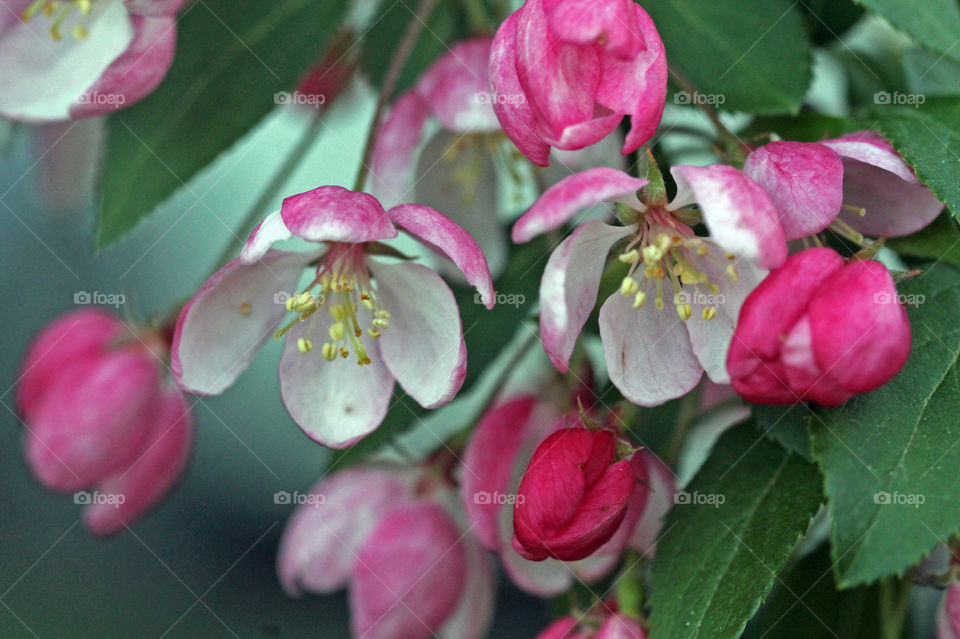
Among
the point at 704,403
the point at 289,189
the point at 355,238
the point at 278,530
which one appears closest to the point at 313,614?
the point at 278,530

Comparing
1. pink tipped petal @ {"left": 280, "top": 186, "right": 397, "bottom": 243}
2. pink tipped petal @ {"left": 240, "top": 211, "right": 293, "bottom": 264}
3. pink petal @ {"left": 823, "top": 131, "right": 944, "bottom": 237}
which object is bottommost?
pink petal @ {"left": 823, "top": 131, "right": 944, "bottom": 237}

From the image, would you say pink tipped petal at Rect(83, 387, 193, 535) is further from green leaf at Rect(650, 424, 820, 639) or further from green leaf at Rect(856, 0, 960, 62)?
green leaf at Rect(856, 0, 960, 62)

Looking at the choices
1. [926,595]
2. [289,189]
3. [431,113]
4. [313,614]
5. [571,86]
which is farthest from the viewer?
[313,614]

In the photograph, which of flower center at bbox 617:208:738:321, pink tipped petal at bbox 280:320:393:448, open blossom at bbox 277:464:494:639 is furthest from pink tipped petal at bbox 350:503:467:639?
flower center at bbox 617:208:738:321

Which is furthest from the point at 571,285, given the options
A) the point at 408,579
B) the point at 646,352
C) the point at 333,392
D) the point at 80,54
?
the point at 80,54

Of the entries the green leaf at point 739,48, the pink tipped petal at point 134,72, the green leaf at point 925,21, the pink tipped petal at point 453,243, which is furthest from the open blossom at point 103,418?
the green leaf at point 925,21

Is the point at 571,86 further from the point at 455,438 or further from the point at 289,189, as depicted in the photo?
the point at 289,189

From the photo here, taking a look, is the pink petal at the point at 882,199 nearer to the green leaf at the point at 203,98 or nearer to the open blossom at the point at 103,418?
the green leaf at the point at 203,98
